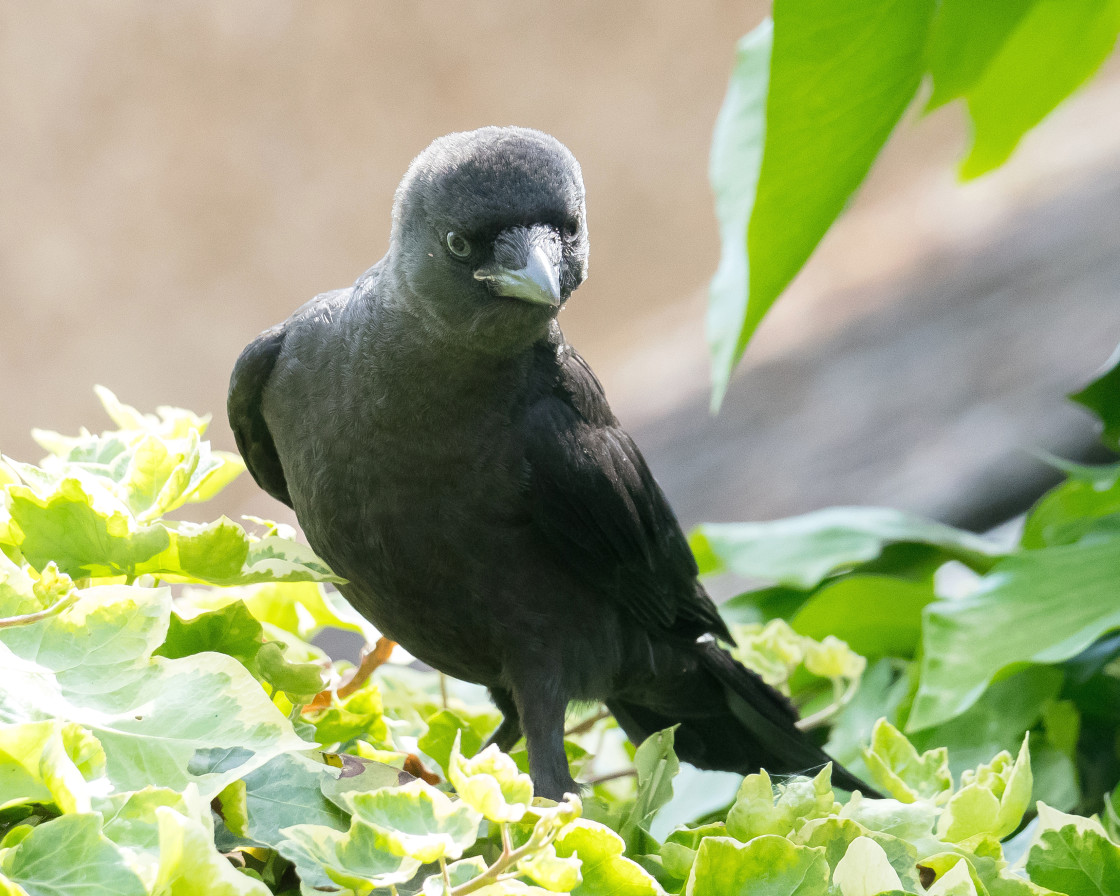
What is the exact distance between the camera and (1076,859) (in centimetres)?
82

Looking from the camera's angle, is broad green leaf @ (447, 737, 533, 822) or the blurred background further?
the blurred background

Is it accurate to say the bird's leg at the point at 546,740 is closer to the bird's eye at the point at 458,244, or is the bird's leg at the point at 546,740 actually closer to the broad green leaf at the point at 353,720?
the broad green leaf at the point at 353,720

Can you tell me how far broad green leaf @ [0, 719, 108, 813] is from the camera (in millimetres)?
577

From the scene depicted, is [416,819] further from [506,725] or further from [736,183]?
[736,183]

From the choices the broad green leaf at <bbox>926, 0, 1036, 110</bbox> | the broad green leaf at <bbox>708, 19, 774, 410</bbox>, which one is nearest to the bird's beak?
the broad green leaf at <bbox>708, 19, 774, 410</bbox>

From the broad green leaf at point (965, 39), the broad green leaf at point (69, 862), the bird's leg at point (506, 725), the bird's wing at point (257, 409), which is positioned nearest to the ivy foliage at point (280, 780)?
the broad green leaf at point (69, 862)

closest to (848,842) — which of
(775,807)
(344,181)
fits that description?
(775,807)

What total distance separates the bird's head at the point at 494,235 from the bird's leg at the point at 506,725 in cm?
48

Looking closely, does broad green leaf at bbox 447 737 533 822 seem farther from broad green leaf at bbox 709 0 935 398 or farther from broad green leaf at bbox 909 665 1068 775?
broad green leaf at bbox 909 665 1068 775

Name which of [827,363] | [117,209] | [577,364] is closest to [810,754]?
[577,364]

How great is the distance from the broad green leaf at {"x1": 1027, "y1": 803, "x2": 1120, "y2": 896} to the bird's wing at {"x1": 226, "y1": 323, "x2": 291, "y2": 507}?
0.95m

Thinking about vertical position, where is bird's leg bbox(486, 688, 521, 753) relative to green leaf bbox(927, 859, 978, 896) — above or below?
above

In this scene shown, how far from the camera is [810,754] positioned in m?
1.47

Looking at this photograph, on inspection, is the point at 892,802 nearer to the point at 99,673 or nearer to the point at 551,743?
the point at 551,743
